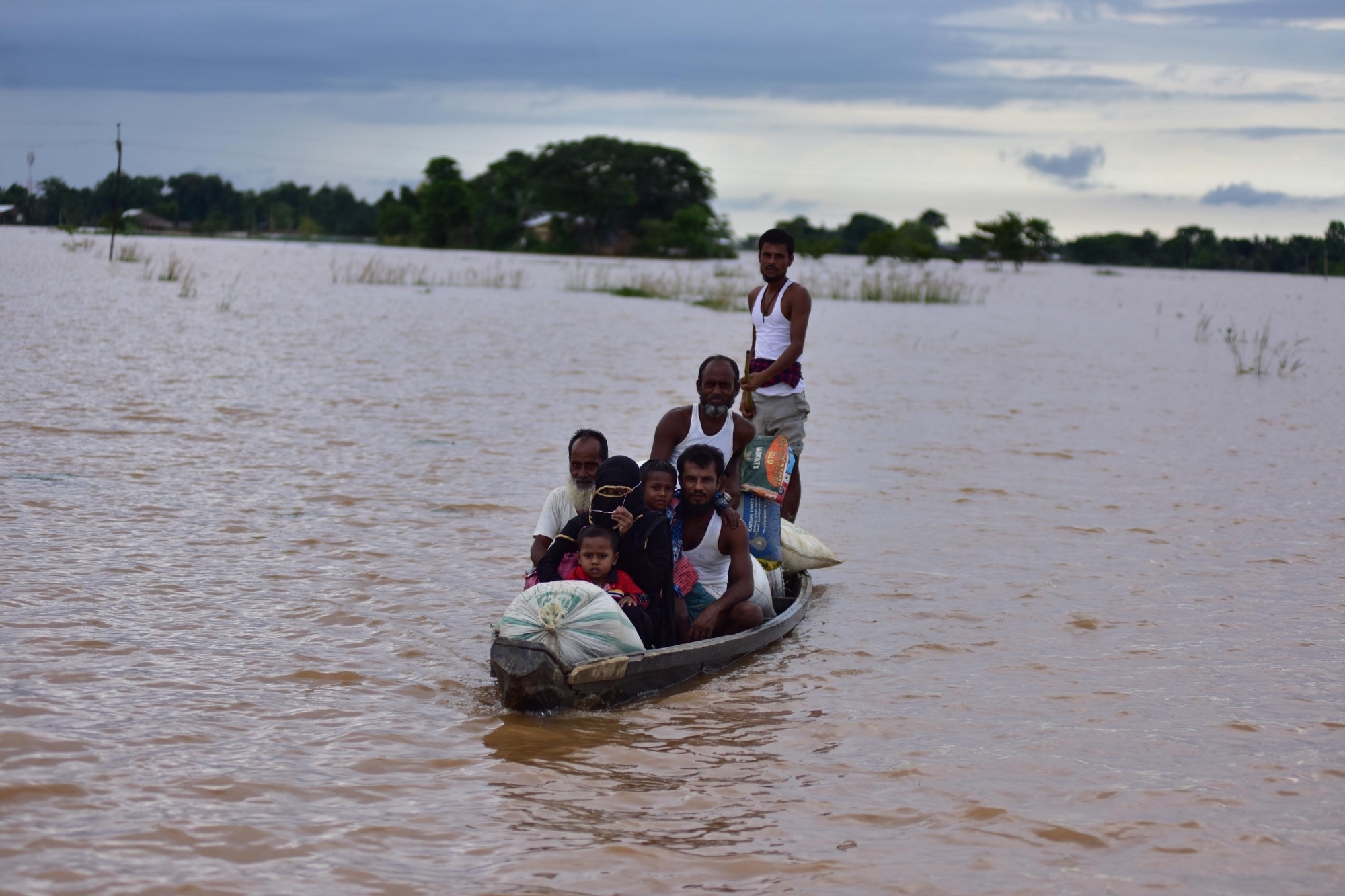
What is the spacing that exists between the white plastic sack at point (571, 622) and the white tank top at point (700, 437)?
138cm

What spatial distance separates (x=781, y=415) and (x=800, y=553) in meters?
0.94

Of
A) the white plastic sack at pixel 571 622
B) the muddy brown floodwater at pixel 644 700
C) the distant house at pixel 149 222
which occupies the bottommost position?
the muddy brown floodwater at pixel 644 700

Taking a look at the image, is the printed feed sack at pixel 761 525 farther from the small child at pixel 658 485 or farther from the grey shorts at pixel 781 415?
the small child at pixel 658 485

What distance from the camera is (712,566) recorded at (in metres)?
6.18

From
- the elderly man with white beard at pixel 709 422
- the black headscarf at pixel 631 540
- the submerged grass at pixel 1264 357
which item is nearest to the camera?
the black headscarf at pixel 631 540

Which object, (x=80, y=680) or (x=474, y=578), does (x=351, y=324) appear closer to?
(x=474, y=578)

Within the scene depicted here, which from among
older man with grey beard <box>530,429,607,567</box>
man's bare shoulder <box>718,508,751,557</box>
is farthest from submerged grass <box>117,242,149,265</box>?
man's bare shoulder <box>718,508,751,557</box>

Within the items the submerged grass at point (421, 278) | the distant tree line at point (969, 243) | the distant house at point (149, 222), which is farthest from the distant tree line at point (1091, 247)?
the distant house at point (149, 222)

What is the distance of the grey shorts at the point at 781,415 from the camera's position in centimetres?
776

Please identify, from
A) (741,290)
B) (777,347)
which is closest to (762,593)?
(777,347)

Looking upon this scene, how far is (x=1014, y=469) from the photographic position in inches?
457

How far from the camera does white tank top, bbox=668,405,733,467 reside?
6.43m

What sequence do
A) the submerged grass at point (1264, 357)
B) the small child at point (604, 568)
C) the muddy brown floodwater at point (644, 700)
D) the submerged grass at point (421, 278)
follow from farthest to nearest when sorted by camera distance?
1. the submerged grass at point (421, 278)
2. the submerged grass at point (1264, 357)
3. the small child at point (604, 568)
4. the muddy brown floodwater at point (644, 700)

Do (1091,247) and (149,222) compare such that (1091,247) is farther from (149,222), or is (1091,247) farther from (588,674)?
(588,674)
